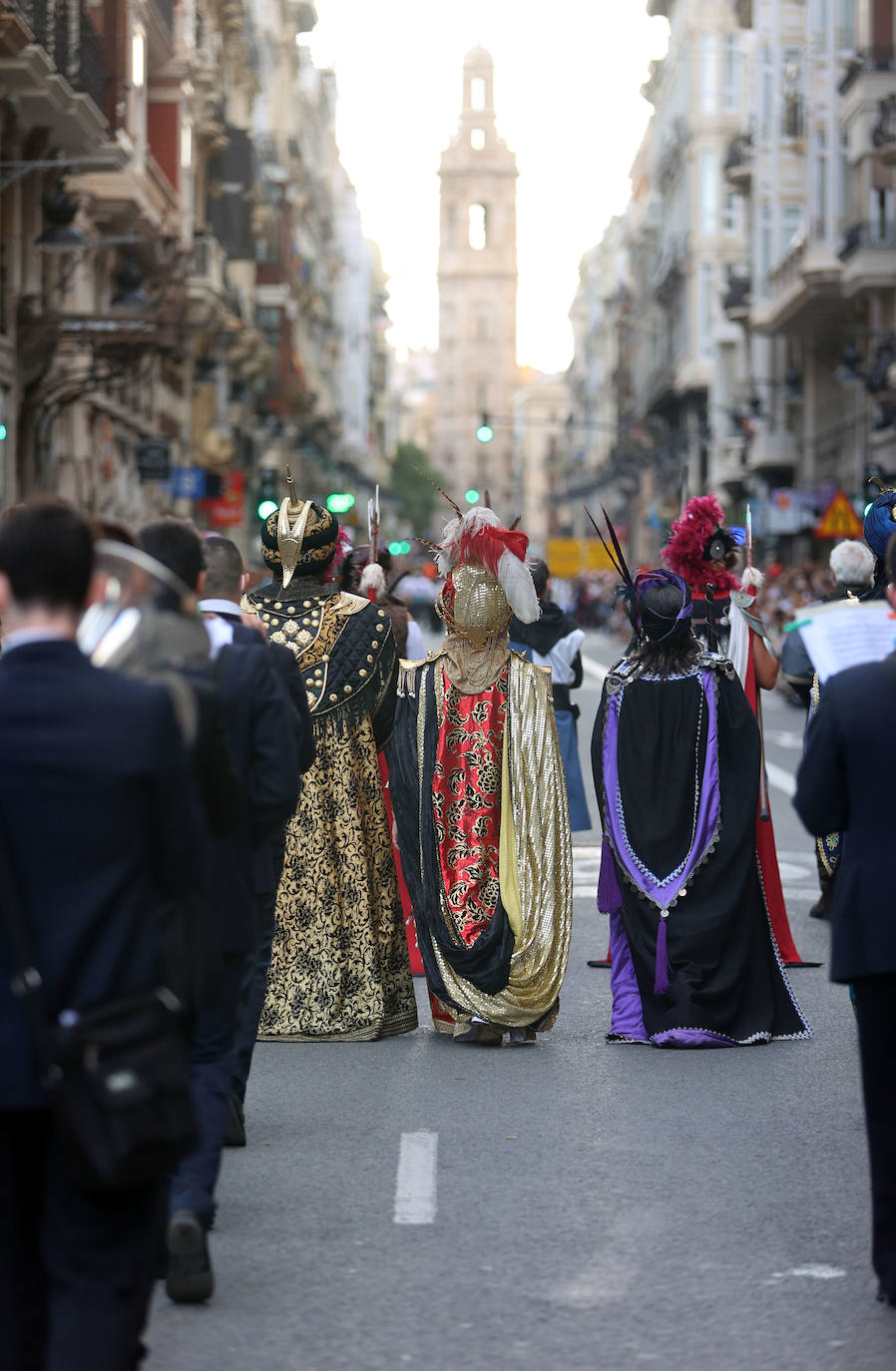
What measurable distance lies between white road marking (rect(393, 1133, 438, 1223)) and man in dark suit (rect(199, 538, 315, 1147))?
0.57 metres

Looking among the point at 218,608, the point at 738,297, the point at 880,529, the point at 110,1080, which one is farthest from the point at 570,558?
the point at 110,1080

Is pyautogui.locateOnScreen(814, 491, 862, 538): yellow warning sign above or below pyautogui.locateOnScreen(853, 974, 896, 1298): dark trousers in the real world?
above

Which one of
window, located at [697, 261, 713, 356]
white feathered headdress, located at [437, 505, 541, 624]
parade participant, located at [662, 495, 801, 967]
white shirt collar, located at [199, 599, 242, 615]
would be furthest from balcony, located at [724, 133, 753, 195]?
white shirt collar, located at [199, 599, 242, 615]

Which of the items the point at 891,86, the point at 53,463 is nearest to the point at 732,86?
the point at 891,86

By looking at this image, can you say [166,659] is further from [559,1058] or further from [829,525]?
[829,525]

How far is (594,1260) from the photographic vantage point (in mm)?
5797

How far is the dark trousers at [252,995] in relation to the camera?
21.9 feet

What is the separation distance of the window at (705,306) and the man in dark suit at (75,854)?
6747 centimetres

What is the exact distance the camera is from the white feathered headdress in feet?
29.3

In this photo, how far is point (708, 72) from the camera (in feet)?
229

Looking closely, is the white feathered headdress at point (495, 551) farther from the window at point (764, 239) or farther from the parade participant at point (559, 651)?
the window at point (764, 239)

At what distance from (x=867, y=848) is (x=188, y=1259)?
1.85 m

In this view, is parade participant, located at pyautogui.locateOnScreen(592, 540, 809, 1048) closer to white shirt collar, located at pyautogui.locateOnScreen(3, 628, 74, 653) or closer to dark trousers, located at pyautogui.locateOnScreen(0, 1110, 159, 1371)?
dark trousers, located at pyautogui.locateOnScreen(0, 1110, 159, 1371)

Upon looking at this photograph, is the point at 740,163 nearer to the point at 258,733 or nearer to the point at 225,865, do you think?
the point at 258,733
